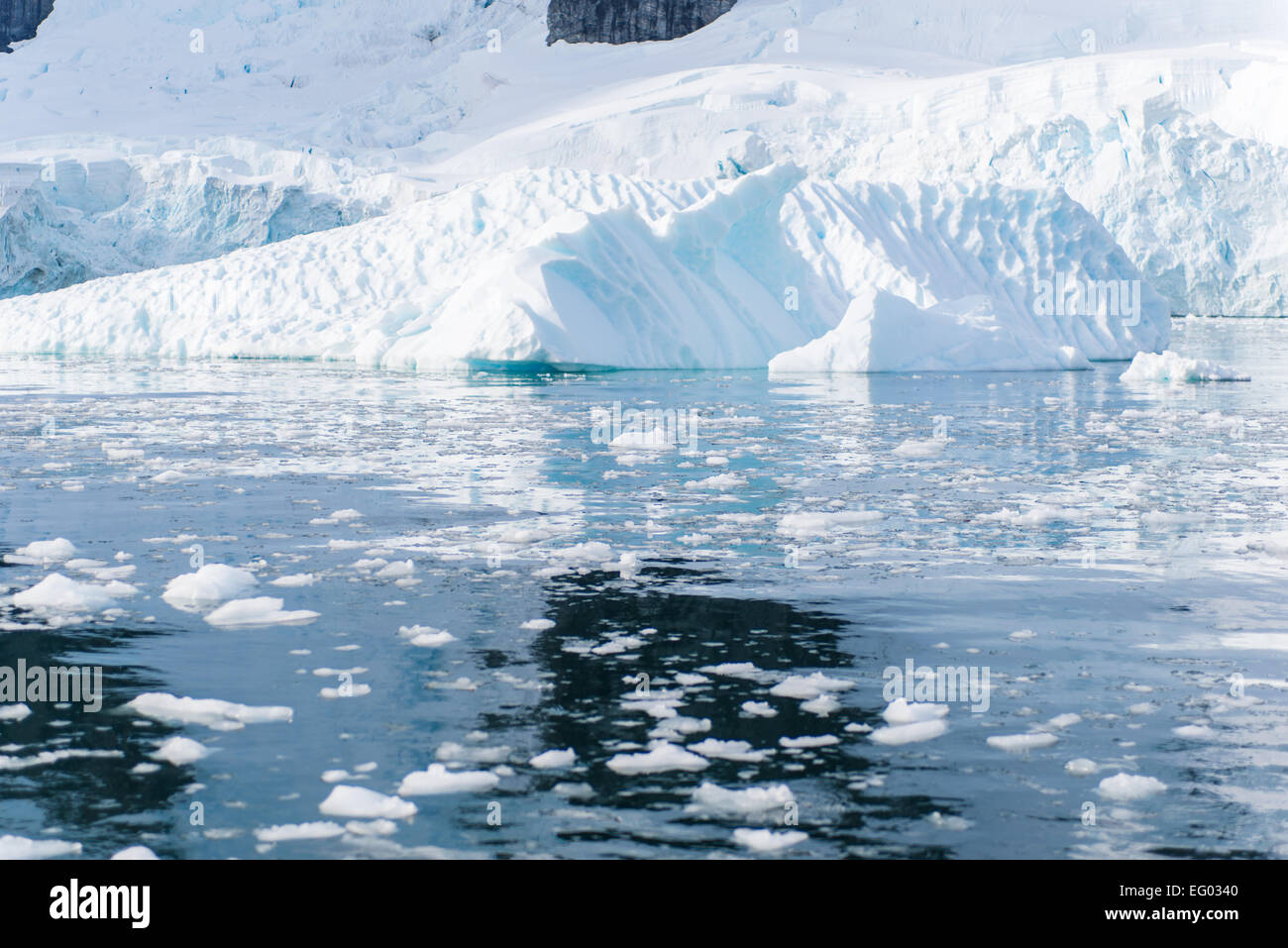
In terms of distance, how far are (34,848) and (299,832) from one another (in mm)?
569

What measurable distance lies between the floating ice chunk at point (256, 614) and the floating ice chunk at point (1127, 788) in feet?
9.96

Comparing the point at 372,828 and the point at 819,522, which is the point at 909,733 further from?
the point at 819,522

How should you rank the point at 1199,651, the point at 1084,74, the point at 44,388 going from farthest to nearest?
1. the point at 1084,74
2. the point at 44,388
3. the point at 1199,651

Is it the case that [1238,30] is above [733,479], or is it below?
above

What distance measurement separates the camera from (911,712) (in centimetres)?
412

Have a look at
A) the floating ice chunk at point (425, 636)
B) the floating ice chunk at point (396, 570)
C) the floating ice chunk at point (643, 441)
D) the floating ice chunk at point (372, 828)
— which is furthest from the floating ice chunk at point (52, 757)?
the floating ice chunk at point (643, 441)

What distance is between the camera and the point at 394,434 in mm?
12047

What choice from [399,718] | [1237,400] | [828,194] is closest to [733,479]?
[399,718]

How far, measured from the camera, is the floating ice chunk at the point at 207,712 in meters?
4.05

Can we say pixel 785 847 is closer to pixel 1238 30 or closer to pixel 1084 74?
pixel 1084 74

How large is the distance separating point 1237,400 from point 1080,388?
257 centimetres

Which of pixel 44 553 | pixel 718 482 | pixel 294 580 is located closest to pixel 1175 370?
pixel 718 482

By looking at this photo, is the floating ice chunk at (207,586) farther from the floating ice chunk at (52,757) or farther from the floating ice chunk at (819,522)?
the floating ice chunk at (819,522)
